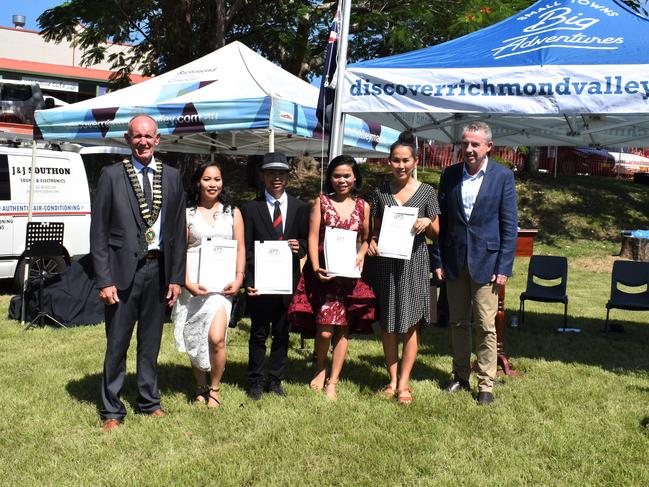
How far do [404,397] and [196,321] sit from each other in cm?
163

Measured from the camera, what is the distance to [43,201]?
9492mm

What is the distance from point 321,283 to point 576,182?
720 inches

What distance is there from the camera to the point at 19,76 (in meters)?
37.7

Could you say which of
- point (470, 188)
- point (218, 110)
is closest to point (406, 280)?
point (470, 188)

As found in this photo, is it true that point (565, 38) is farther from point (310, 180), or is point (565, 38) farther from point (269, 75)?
point (310, 180)

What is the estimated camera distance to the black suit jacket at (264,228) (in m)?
4.89

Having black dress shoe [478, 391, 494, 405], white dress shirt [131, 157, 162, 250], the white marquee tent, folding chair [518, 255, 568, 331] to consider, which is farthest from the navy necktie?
folding chair [518, 255, 568, 331]

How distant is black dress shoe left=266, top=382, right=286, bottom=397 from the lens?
16.6 feet

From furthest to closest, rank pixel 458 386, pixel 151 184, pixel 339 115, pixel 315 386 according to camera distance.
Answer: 1. pixel 339 115
2. pixel 458 386
3. pixel 315 386
4. pixel 151 184

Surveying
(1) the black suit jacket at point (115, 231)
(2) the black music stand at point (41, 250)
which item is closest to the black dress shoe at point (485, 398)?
(1) the black suit jacket at point (115, 231)

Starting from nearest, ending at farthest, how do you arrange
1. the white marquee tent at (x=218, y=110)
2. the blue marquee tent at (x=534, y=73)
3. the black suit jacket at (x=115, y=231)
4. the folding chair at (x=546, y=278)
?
the black suit jacket at (x=115, y=231)
the blue marquee tent at (x=534, y=73)
the white marquee tent at (x=218, y=110)
the folding chair at (x=546, y=278)

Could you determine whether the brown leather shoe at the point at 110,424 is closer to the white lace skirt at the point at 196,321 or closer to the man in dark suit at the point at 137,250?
the man in dark suit at the point at 137,250

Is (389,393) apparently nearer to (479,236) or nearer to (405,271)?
(405,271)

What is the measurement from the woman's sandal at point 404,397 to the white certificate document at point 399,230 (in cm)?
103
